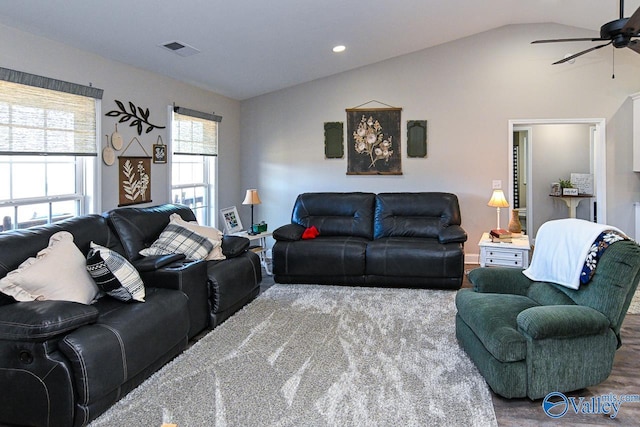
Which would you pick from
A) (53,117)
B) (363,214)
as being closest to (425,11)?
(363,214)

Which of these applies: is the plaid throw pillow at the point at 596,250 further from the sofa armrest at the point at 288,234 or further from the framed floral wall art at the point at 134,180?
the framed floral wall art at the point at 134,180

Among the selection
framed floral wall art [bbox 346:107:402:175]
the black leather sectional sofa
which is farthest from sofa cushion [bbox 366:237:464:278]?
the black leather sectional sofa

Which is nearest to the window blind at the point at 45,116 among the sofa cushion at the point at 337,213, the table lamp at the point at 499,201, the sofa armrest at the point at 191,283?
the sofa armrest at the point at 191,283

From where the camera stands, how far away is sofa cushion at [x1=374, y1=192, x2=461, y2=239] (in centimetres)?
547

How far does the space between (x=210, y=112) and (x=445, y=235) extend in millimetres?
3249

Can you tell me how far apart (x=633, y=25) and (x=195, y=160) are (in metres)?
4.48

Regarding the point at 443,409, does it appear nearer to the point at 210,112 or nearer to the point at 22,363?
the point at 22,363

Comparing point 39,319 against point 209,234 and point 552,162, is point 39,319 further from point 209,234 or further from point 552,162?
point 552,162

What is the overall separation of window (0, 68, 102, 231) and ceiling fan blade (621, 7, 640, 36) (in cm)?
403

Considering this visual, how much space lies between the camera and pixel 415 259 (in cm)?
492

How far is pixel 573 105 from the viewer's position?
591cm

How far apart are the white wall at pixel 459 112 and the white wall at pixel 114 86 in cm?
88

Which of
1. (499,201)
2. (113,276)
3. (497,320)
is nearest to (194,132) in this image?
(113,276)

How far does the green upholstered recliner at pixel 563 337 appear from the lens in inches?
98.8
